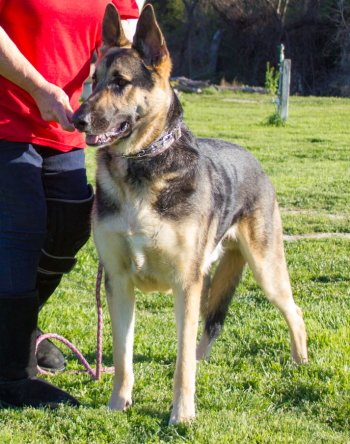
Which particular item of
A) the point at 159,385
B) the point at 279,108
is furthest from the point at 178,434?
the point at 279,108

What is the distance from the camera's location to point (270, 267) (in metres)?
3.79

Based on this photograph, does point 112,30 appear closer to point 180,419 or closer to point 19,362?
point 19,362

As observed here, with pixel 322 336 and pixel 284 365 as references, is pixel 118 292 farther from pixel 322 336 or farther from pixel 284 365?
pixel 322 336

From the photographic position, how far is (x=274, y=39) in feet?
93.0

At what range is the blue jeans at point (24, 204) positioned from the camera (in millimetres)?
3074

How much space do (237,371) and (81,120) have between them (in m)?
1.78

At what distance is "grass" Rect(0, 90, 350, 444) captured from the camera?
286cm

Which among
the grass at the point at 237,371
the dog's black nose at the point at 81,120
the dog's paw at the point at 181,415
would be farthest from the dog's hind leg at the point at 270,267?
the dog's black nose at the point at 81,120

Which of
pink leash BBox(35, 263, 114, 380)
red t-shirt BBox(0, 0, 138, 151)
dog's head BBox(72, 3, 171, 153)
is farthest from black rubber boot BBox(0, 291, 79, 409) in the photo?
dog's head BBox(72, 3, 171, 153)

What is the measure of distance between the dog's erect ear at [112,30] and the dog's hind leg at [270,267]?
1289 millimetres

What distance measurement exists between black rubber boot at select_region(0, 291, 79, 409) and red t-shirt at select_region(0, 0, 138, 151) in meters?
0.86

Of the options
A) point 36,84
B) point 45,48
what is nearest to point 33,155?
point 36,84

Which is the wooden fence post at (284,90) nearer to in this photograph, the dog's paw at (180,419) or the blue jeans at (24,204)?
the blue jeans at (24,204)

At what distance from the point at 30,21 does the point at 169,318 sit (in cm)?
241
